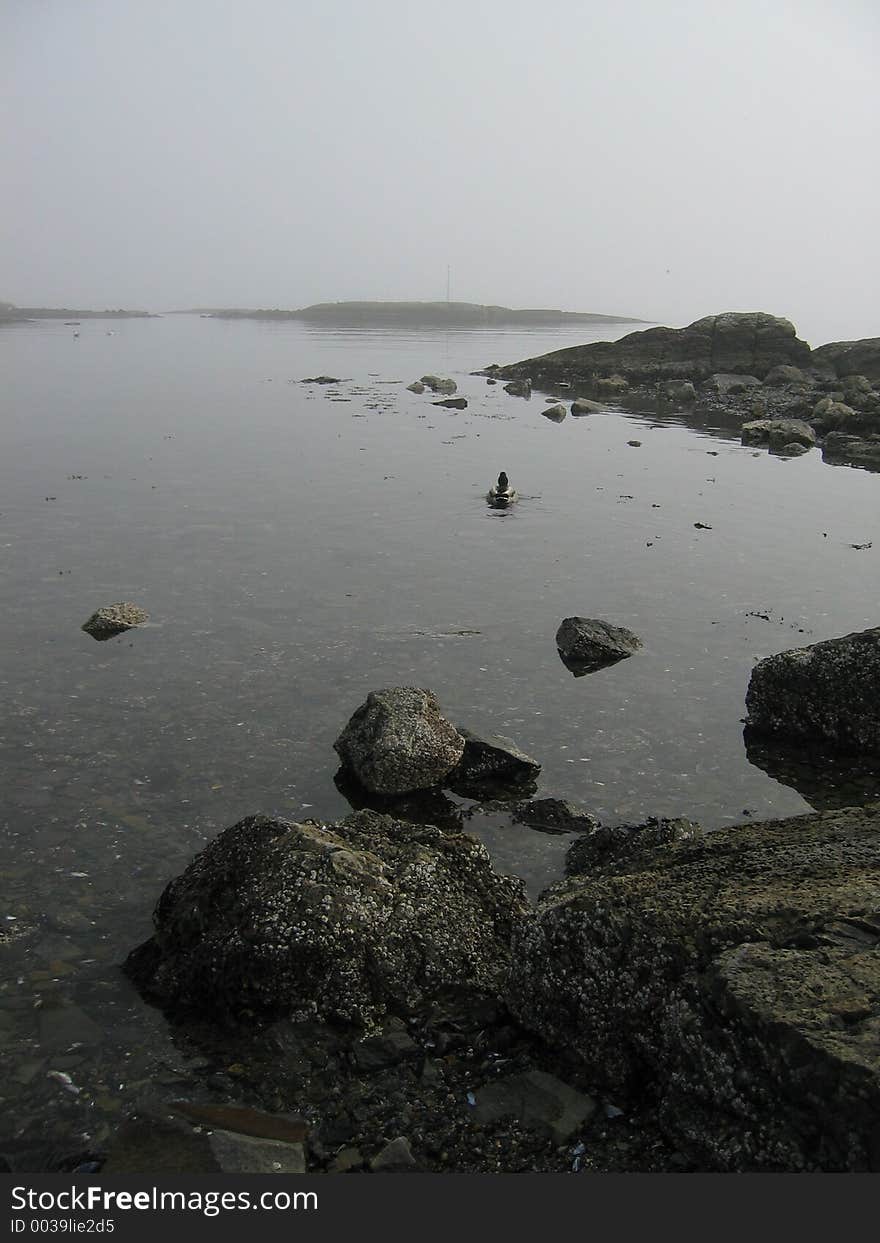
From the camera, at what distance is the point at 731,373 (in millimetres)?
84812

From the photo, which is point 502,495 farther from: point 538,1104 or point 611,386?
point 611,386

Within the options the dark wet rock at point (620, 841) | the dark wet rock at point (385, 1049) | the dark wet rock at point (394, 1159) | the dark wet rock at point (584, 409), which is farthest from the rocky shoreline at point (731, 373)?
the dark wet rock at point (394, 1159)

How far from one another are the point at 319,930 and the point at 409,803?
4.60 meters

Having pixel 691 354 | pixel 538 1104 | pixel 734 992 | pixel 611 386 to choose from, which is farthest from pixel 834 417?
pixel 538 1104

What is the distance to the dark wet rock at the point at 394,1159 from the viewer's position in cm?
661

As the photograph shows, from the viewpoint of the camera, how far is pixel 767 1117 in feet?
19.7

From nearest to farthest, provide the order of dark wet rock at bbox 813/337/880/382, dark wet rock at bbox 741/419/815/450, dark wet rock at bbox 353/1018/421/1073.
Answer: dark wet rock at bbox 353/1018/421/1073
dark wet rock at bbox 741/419/815/450
dark wet rock at bbox 813/337/880/382

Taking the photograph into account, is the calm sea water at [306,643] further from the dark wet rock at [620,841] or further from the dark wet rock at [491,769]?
the dark wet rock at [491,769]

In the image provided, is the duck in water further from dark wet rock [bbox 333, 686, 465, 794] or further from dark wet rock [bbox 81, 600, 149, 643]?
dark wet rock [bbox 333, 686, 465, 794]

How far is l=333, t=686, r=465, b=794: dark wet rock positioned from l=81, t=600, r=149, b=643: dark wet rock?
7.31 meters

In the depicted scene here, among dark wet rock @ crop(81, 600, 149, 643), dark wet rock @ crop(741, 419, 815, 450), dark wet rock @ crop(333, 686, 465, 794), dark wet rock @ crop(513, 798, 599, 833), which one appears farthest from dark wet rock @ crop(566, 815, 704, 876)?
dark wet rock @ crop(741, 419, 815, 450)

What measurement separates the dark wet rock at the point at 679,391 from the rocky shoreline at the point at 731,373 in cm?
8

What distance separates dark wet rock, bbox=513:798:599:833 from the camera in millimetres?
12086

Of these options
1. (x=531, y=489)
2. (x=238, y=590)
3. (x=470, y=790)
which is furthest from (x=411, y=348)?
(x=470, y=790)
